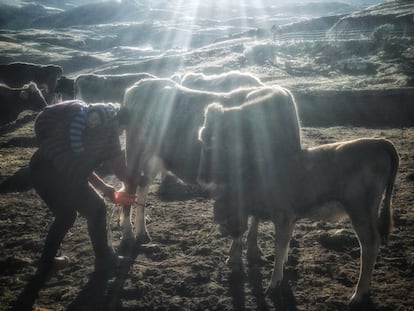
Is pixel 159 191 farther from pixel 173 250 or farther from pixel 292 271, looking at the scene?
pixel 292 271

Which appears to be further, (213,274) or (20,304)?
(213,274)

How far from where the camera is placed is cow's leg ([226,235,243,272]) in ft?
18.4

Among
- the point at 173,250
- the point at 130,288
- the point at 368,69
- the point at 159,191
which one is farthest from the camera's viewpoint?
the point at 368,69

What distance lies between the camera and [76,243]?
6.52m

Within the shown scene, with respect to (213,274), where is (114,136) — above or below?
above

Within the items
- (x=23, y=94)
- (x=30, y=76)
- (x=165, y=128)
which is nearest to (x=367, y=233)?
(x=165, y=128)

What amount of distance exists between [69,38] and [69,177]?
68661 mm

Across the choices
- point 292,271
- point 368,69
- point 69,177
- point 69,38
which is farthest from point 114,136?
point 69,38

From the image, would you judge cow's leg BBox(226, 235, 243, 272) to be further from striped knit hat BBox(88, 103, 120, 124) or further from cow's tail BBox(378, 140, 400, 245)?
striped knit hat BBox(88, 103, 120, 124)

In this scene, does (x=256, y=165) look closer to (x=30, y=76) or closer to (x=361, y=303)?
(x=361, y=303)

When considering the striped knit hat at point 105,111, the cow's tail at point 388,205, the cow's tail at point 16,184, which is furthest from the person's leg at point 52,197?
the cow's tail at point 16,184

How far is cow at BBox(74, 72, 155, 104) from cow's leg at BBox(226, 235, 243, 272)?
48.0ft

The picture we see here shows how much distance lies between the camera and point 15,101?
1617 centimetres

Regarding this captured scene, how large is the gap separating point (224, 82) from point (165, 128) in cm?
339
